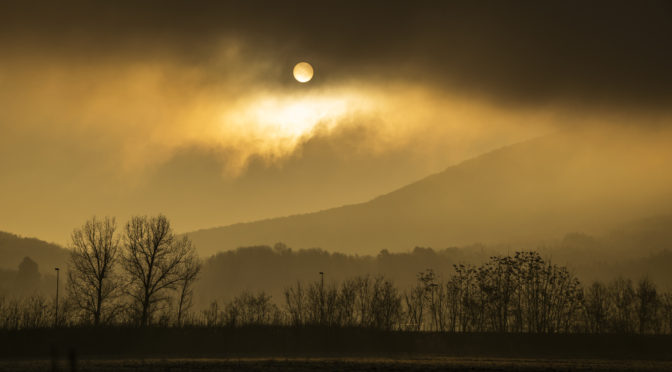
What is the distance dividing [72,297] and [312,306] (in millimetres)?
47239

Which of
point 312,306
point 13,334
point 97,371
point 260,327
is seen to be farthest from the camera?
point 312,306

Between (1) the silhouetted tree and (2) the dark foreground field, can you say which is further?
(1) the silhouetted tree

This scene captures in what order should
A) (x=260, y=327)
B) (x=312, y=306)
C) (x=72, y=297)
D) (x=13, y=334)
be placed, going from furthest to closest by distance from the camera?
(x=312, y=306), (x=72, y=297), (x=260, y=327), (x=13, y=334)

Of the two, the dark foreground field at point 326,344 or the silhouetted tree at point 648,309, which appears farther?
the silhouetted tree at point 648,309

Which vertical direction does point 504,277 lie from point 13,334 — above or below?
above

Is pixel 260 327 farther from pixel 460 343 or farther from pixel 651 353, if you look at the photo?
pixel 651 353

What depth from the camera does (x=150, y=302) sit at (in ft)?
324

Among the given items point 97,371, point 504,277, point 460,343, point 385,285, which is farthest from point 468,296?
point 97,371

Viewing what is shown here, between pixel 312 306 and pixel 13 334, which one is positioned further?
pixel 312 306

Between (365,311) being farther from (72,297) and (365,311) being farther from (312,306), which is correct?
(72,297)

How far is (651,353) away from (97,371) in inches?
2982

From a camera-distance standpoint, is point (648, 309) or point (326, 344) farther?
point (648, 309)

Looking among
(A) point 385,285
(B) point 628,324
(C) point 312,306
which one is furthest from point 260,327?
(B) point 628,324

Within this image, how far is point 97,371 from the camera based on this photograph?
4669 centimetres
